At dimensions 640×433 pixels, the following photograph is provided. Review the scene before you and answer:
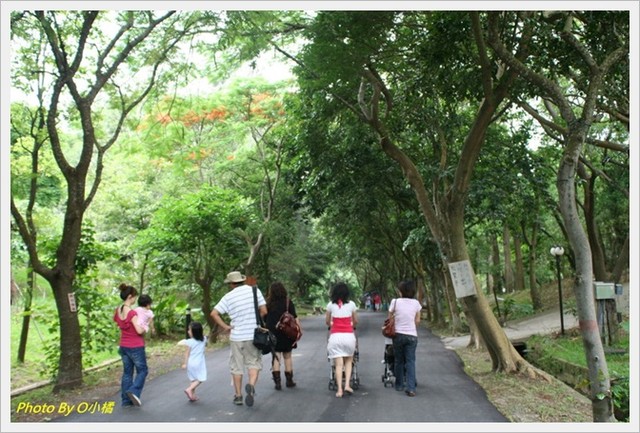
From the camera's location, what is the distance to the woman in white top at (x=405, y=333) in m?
8.33

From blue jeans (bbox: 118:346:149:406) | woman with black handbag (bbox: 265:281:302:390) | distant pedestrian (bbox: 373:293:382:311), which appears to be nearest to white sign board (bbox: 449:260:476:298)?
woman with black handbag (bbox: 265:281:302:390)

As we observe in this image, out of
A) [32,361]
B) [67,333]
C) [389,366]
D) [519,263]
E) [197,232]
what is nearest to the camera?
[389,366]

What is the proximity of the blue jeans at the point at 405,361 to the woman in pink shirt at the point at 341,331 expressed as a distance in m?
0.64

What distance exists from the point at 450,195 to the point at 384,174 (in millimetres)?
5425

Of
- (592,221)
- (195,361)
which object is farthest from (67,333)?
(592,221)

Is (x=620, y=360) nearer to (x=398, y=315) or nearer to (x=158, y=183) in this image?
(x=398, y=315)

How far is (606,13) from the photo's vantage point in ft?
27.3

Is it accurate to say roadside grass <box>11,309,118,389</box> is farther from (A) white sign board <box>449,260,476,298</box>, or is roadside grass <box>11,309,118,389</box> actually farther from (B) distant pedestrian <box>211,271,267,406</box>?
(A) white sign board <box>449,260,476,298</box>

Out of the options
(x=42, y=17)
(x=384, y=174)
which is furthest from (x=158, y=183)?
(x=42, y=17)

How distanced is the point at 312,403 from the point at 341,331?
1.03 metres

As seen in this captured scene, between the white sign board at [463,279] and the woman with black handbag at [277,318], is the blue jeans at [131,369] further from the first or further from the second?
the white sign board at [463,279]

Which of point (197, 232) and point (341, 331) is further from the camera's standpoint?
point (197, 232)

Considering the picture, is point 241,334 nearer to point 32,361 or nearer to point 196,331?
point 196,331

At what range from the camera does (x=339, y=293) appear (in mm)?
8211
